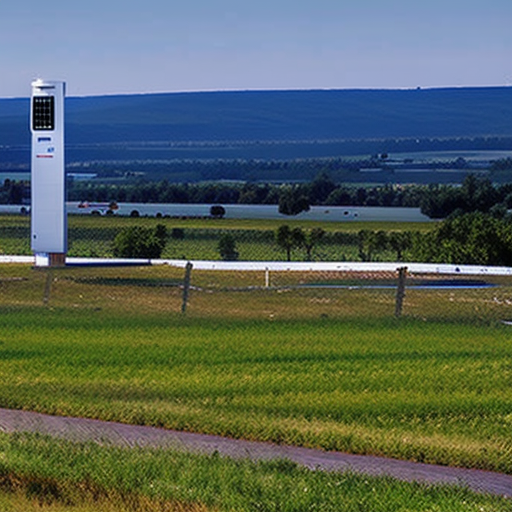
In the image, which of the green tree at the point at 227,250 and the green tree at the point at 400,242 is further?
the green tree at the point at 400,242

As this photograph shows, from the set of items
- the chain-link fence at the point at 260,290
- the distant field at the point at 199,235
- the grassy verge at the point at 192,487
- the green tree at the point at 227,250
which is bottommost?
the distant field at the point at 199,235

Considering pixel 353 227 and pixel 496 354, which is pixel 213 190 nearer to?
pixel 353 227

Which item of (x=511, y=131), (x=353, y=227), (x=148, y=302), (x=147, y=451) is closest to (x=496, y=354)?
(x=147, y=451)

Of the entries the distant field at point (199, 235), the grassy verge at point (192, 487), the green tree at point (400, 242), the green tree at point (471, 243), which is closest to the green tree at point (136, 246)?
the distant field at point (199, 235)

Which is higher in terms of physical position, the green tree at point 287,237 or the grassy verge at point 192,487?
the grassy verge at point 192,487

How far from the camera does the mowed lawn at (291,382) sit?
1259cm

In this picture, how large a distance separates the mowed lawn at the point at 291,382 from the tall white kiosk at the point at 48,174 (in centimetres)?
1452

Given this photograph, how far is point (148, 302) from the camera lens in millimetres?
29906

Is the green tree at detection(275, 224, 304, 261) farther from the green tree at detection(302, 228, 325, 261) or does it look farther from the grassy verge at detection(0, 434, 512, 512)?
the grassy verge at detection(0, 434, 512, 512)

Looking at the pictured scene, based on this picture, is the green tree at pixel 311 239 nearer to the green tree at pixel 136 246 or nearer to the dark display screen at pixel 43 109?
the green tree at pixel 136 246

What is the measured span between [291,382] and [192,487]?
533cm

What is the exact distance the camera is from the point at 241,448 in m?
12.0

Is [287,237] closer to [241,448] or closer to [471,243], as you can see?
[471,243]

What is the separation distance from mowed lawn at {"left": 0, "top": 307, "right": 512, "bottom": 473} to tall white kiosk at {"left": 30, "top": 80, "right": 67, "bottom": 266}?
14.5m
